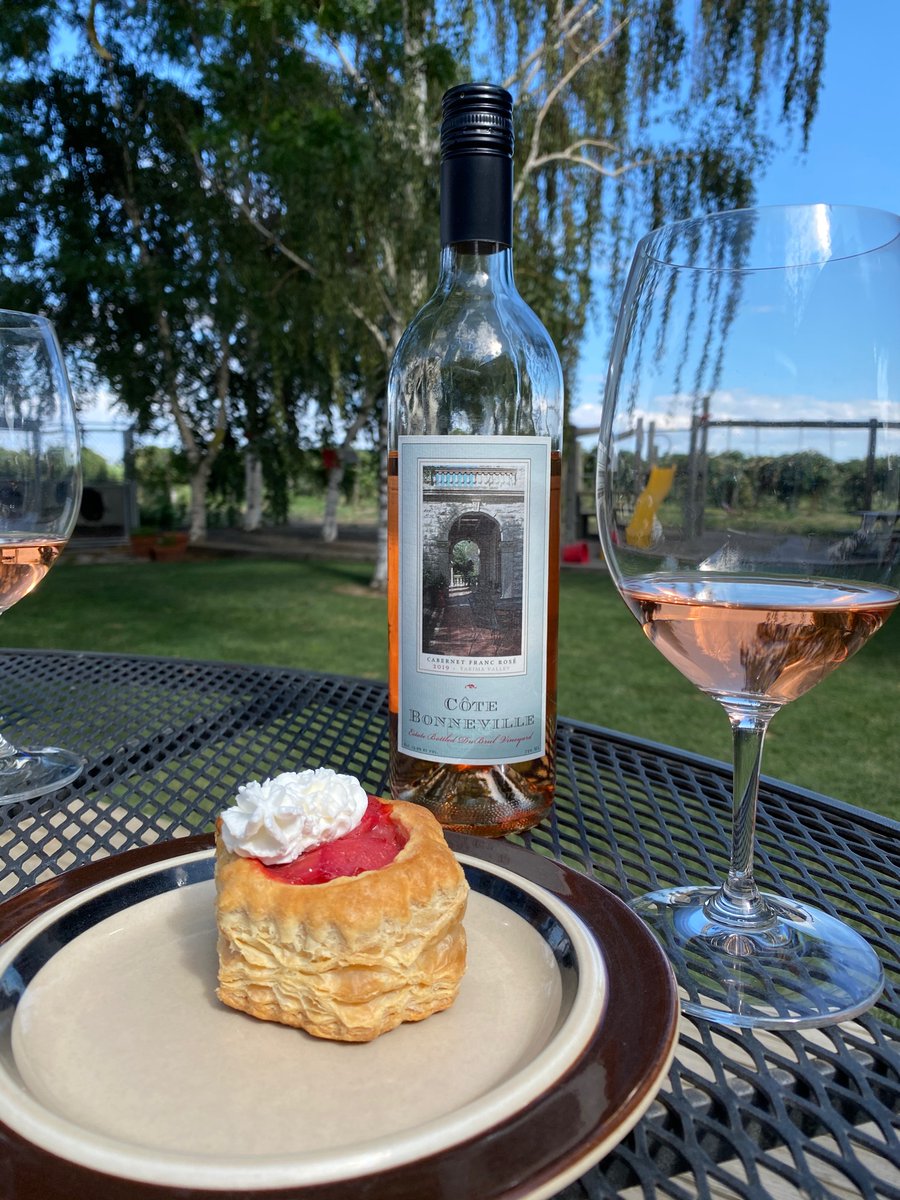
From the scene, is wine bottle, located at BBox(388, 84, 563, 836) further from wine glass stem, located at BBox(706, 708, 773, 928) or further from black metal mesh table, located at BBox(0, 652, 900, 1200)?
wine glass stem, located at BBox(706, 708, 773, 928)

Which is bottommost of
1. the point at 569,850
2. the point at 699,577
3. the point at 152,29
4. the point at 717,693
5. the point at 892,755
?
the point at 892,755

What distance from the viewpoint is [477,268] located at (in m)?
1.09

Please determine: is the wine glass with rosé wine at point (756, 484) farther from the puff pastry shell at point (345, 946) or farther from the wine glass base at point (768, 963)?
the puff pastry shell at point (345, 946)

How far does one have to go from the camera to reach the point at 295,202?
21.5 feet

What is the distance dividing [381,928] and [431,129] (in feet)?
21.0

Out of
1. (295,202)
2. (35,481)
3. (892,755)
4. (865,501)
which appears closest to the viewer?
(865,501)

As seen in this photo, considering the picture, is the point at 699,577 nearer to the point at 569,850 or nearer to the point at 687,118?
the point at 569,850

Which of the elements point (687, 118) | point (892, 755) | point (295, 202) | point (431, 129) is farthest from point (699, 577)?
point (687, 118)

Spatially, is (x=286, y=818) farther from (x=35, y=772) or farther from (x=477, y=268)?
(x=477, y=268)

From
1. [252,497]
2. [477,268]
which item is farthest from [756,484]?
[252,497]

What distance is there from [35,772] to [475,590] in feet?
1.96

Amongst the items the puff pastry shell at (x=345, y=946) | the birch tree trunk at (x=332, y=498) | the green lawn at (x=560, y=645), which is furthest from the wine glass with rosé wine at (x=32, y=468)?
the birch tree trunk at (x=332, y=498)

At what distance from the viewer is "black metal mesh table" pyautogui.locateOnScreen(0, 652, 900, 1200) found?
1.57ft

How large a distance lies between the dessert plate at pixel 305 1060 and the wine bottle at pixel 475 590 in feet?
0.95
